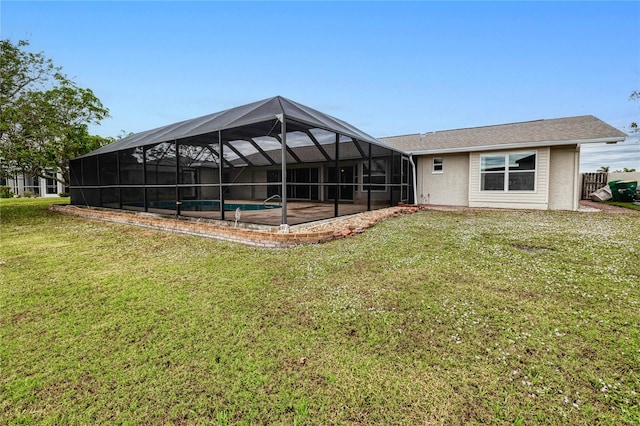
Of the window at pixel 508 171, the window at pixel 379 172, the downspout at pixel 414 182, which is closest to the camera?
the window at pixel 508 171

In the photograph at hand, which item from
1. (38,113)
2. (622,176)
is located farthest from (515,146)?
(38,113)

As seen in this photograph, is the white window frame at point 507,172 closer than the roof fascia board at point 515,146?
No

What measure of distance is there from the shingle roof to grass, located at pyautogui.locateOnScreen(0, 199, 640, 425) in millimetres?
7034

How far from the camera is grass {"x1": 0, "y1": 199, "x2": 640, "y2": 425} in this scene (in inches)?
59.7

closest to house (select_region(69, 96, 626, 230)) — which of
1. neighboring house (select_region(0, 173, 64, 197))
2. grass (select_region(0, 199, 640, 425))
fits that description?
grass (select_region(0, 199, 640, 425))

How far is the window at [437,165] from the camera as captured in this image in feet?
40.1

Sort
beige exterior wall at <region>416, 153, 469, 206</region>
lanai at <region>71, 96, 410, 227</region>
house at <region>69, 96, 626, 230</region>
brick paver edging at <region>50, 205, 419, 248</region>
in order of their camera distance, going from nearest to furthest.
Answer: brick paver edging at <region>50, 205, 419, 248</region> < lanai at <region>71, 96, 410, 227</region> < house at <region>69, 96, 626, 230</region> < beige exterior wall at <region>416, 153, 469, 206</region>

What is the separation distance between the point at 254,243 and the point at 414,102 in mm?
15743

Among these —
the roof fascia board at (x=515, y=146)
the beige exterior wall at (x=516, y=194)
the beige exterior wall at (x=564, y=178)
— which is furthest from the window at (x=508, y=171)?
the beige exterior wall at (x=564, y=178)

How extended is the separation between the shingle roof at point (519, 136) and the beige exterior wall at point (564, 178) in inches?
23.9

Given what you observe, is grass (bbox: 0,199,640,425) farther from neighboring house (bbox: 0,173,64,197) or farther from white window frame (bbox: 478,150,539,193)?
neighboring house (bbox: 0,173,64,197)

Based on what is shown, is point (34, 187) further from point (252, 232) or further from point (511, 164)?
point (511, 164)

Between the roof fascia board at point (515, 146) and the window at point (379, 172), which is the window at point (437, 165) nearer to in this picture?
the roof fascia board at point (515, 146)

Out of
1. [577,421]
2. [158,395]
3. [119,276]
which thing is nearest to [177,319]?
[158,395]
